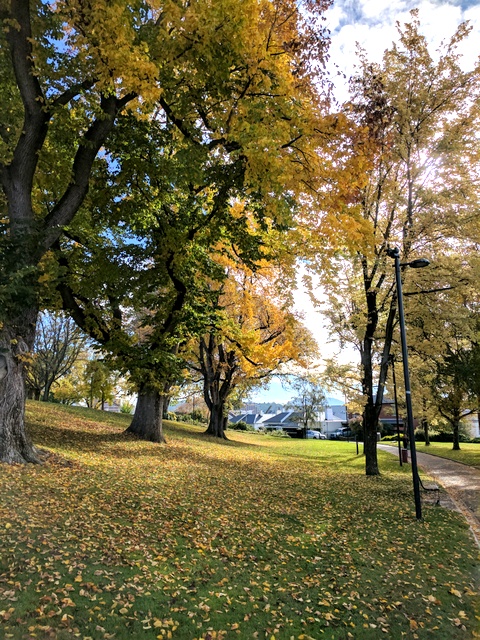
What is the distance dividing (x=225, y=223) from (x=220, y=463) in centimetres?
775

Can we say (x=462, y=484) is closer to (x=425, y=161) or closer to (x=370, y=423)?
(x=370, y=423)

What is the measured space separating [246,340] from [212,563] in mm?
12737

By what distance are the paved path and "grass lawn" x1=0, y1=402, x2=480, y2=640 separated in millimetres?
728

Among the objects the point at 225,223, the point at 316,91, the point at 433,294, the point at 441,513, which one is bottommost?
the point at 441,513

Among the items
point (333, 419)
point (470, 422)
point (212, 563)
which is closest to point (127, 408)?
point (470, 422)

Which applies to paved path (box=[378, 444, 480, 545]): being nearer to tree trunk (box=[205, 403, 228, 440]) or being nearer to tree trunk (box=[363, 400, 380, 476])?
tree trunk (box=[363, 400, 380, 476])

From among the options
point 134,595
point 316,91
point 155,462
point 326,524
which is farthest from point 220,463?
point 316,91

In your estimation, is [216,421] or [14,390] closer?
[14,390]

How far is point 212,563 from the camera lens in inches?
206

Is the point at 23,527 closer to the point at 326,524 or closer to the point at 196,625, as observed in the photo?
the point at 196,625

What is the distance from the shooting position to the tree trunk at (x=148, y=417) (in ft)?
52.6

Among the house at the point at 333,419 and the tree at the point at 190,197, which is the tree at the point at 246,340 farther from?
the house at the point at 333,419

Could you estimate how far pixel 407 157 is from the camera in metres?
13.0

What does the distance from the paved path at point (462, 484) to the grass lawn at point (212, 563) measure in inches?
28.7
